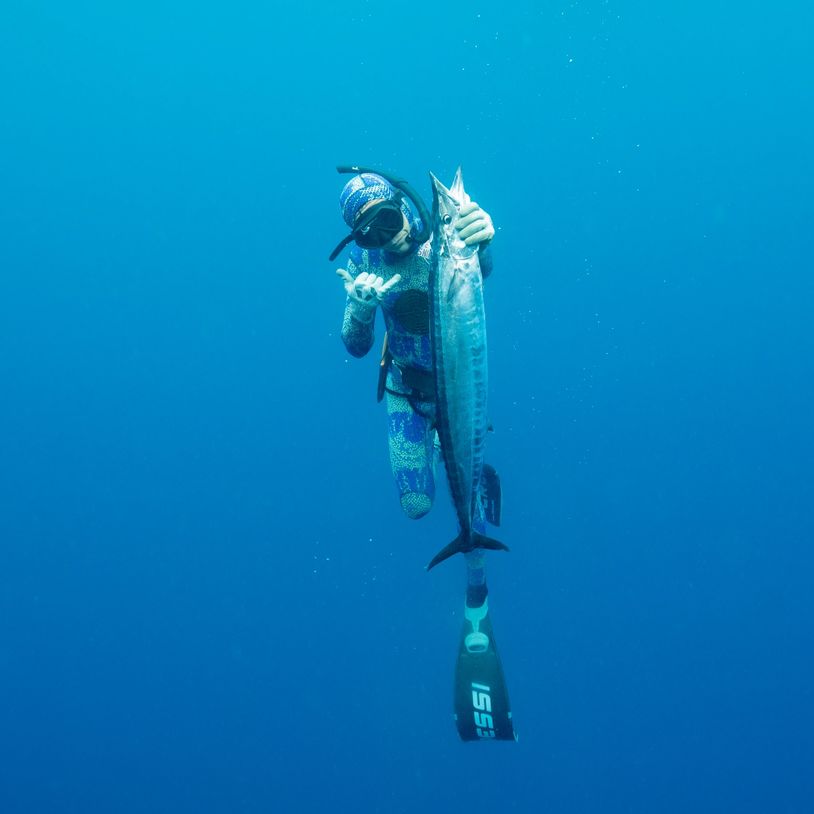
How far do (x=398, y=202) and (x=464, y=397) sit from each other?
1.18 meters

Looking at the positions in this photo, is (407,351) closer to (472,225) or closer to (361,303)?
(361,303)

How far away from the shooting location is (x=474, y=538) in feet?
9.42

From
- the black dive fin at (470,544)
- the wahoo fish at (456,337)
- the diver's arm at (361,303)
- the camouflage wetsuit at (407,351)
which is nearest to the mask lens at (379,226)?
the diver's arm at (361,303)

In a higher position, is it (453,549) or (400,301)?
(400,301)

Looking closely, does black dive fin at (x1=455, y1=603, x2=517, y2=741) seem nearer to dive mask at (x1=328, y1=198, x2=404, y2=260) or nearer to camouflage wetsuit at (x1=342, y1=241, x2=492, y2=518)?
camouflage wetsuit at (x1=342, y1=241, x2=492, y2=518)

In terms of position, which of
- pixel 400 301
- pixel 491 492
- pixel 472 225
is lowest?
pixel 472 225

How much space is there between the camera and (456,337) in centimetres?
233

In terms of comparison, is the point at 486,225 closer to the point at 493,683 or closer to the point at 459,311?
the point at 459,311

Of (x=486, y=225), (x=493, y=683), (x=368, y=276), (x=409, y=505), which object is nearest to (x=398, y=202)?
(x=368, y=276)

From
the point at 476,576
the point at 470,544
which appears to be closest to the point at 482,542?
the point at 470,544

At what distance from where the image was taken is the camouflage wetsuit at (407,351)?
3.48m

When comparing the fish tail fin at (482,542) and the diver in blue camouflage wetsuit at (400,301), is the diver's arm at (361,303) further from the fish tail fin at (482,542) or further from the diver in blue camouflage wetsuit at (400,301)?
the fish tail fin at (482,542)

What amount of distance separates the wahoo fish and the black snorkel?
51 cm

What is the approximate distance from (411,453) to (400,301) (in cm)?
99
